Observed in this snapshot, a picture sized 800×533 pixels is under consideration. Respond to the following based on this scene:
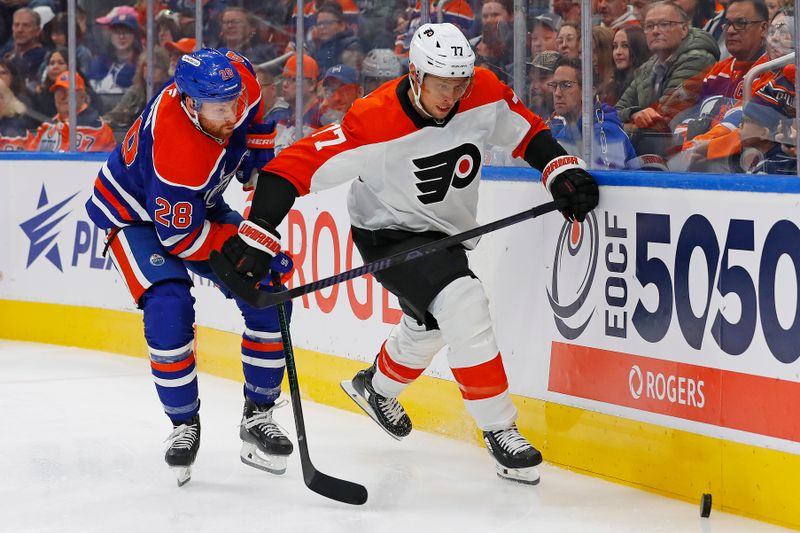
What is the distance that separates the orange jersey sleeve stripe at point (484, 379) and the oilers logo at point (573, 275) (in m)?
0.32

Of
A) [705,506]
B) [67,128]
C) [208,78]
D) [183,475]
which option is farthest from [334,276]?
[67,128]

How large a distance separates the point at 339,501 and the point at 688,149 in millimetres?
1332

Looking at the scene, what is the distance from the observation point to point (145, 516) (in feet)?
10.2

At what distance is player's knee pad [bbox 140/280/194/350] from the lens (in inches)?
131

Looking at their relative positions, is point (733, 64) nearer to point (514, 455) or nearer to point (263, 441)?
point (514, 455)

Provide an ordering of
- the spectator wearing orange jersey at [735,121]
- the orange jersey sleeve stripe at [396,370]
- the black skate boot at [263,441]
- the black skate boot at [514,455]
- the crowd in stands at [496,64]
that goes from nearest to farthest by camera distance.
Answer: the spectator wearing orange jersey at [735,121] → the crowd in stands at [496,64] → the black skate boot at [514,455] → the black skate boot at [263,441] → the orange jersey sleeve stripe at [396,370]

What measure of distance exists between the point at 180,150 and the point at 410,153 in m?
0.62

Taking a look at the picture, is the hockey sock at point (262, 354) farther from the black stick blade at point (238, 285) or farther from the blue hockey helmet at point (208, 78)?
the blue hockey helmet at point (208, 78)

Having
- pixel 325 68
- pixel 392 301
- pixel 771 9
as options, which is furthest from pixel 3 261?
pixel 771 9

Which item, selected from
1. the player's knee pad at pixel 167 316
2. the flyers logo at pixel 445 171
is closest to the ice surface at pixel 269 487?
the player's knee pad at pixel 167 316

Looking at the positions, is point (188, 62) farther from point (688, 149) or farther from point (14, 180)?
point (14, 180)

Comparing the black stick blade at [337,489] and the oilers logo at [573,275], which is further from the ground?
the oilers logo at [573,275]

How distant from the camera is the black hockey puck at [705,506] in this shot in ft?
9.75

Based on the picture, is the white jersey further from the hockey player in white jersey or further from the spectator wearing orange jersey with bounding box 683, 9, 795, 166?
the spectator wearing orange jersey with bounding box 683, 9, 795, 166
